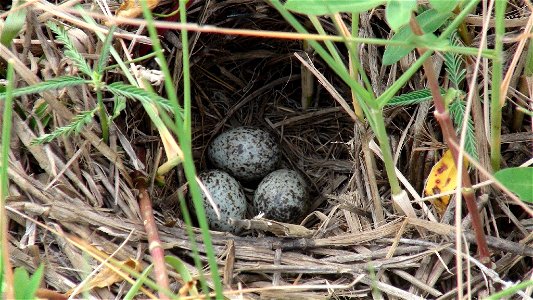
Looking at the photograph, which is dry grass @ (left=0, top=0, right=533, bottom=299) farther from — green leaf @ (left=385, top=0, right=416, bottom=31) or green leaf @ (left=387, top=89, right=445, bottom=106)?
green leaf @ (left=385, top=0, right=416, bottom=31)

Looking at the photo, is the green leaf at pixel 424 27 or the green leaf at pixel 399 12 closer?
the green leaf at pixel 399 12

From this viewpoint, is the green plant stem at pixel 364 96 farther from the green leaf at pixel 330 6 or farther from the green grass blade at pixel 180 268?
the green grass blade at pixel 180 268

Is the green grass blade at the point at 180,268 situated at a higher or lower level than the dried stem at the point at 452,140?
lower

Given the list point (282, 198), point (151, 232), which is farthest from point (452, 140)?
point (282, 198)

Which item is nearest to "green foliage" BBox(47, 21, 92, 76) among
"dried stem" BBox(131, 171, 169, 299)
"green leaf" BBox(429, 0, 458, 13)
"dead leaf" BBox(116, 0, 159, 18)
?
"dead leaf" BBox(116, 0, 159, 18)

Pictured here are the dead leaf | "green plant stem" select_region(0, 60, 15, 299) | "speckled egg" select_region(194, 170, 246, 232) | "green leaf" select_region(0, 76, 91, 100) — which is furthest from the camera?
"speckled egg" select_region(194, 170, 246, 232)

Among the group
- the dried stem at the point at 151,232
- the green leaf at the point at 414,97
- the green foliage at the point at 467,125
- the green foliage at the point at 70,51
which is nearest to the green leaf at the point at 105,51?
the green foliage at the point at 70,51
